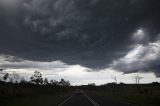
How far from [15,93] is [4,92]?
3706mm

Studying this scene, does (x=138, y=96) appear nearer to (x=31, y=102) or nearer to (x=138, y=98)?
(x=138, y=98)

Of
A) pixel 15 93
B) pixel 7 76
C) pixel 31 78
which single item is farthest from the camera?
pixel 31 78

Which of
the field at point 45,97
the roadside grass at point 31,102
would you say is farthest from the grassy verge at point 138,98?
the roadside grass at point 31,102

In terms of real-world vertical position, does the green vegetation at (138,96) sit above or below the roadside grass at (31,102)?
above

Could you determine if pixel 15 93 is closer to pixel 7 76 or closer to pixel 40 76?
pixel 7 76

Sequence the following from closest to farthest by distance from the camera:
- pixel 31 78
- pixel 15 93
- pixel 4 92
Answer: pixel 4 92, pixel 15 93, pixel 31 78

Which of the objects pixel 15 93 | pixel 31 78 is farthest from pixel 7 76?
pixel 15 93

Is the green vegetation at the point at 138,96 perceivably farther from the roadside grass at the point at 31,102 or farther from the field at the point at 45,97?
the roadside grass at the point at 31,102

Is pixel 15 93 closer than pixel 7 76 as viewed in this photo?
Yes

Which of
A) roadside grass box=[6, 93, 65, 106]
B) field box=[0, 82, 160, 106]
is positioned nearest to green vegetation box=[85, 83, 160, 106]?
field box=[0, 82, 160, 106]

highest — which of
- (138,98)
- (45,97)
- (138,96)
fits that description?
(138,96)

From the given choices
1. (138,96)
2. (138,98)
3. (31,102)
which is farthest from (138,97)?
(31,102)

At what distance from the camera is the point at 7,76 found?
107438mm

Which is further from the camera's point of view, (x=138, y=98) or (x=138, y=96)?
(x=138, y=96)
